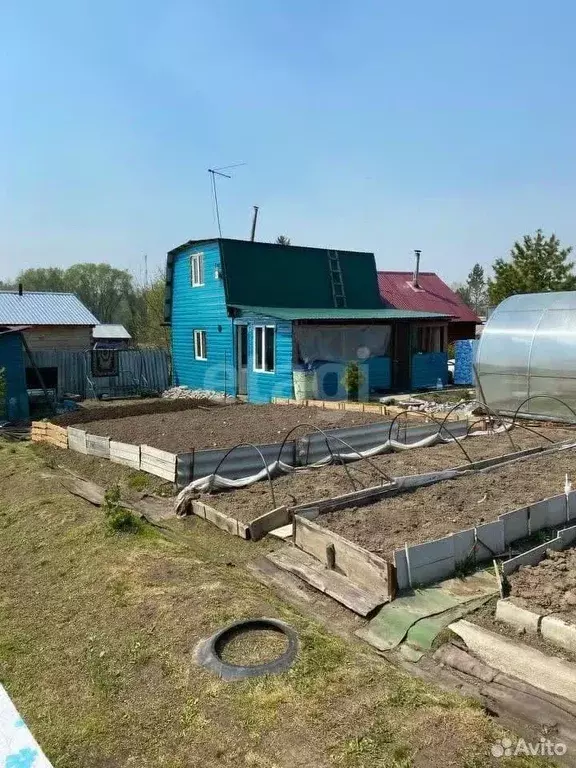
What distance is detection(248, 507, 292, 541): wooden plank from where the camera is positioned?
6.96m

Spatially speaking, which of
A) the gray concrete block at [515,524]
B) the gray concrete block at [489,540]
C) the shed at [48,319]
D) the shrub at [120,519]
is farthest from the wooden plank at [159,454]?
the shed at [48,319]

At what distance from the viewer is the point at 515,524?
6477 mm

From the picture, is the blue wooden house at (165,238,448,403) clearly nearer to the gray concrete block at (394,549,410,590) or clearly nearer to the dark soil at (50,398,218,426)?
the dark soil at (50,398,218,426)

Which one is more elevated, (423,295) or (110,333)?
(423,295)

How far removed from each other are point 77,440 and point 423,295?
2192 cm

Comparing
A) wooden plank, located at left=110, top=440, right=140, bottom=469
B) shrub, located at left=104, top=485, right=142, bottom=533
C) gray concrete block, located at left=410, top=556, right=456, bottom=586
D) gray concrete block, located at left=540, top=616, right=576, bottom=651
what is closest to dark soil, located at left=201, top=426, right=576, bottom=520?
shrub, located at left=104, top=485, right=142, bottom=533

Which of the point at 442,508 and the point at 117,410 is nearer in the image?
the point at 442,508

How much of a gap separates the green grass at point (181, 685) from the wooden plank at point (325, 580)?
42 centimetres

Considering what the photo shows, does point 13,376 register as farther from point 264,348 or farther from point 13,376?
point 264,348

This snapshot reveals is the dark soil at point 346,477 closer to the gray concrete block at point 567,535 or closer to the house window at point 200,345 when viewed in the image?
the gray concrete block at point 567,535

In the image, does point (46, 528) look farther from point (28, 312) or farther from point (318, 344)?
point (28, 312)

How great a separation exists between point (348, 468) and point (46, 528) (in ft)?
15.2

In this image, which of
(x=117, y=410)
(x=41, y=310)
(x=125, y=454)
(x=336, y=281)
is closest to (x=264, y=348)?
(x=117, y=410)

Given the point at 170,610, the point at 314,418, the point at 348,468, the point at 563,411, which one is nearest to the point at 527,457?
the point at 348,468
